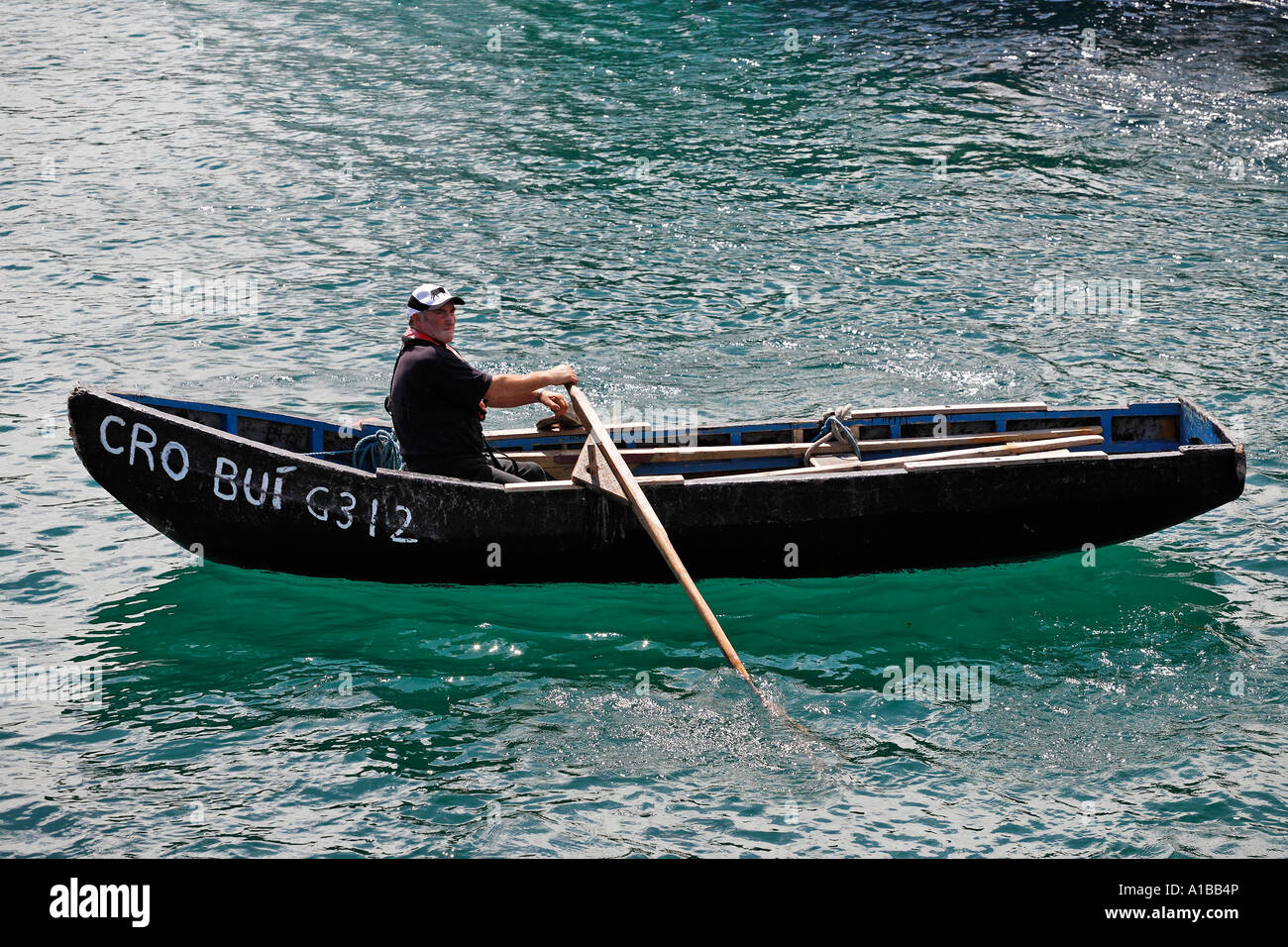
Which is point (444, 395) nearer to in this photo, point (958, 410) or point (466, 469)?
point (466, 469)

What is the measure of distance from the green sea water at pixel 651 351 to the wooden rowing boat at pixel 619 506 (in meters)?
0.35

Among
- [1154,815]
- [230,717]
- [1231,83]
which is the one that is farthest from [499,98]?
[1154,815]

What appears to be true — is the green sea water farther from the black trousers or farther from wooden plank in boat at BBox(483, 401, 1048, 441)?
wooden plank in boat at BBox(483, 401, 1048, 441)

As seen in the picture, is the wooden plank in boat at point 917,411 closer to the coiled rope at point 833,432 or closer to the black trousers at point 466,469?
the coiled rope at point 833,432

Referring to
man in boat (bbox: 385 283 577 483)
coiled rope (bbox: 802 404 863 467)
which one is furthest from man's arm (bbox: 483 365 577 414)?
coiled rope (bbox: 802 404 863 467)

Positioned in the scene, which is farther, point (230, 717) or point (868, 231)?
point (868, 231)

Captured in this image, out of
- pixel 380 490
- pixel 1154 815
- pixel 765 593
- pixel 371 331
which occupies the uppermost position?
pixel 371 331

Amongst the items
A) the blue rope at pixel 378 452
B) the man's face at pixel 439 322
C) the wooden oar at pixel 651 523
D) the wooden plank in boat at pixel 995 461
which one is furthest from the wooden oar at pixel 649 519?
the wooden plank in boat at pixel 995 461

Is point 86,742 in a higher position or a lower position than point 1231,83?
lower

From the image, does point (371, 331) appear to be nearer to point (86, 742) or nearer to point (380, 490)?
point (380, 490)

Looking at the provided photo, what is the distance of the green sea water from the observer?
8336 millimetres

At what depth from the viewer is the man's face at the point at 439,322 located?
9.96 meters

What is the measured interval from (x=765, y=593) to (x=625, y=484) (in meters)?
1.48

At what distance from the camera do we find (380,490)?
9.95 m
